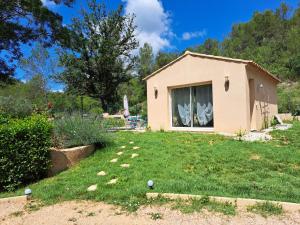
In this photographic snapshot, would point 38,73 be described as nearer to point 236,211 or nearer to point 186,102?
point 186,102

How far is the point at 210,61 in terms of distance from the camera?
37.2 ft

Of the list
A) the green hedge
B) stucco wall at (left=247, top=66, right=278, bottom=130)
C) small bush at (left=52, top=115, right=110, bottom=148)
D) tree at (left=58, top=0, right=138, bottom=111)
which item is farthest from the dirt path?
tree at (left=58, top=0, right=138, bottom=111)

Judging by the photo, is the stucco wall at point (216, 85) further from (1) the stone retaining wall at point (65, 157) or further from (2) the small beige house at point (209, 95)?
(1) the stone retaining wall at point (65, 157)

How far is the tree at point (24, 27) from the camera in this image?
486 inches

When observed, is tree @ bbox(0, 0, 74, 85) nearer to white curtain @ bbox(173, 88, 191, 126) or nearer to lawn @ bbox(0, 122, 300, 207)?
white curtain @ bbox(173, 88, 191, 126)

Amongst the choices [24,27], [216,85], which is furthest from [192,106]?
[24,27]

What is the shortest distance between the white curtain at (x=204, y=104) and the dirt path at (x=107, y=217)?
317 inches

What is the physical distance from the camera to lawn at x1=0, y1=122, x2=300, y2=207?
4754 mm

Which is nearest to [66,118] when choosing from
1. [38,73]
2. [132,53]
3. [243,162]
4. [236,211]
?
[243,162]

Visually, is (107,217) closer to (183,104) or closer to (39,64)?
(183,104)

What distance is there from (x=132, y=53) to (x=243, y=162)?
18.7 metres

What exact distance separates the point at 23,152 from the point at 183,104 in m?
8.15

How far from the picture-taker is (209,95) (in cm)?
1171

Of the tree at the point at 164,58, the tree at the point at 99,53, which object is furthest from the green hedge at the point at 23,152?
the tree at the point at 164,58
